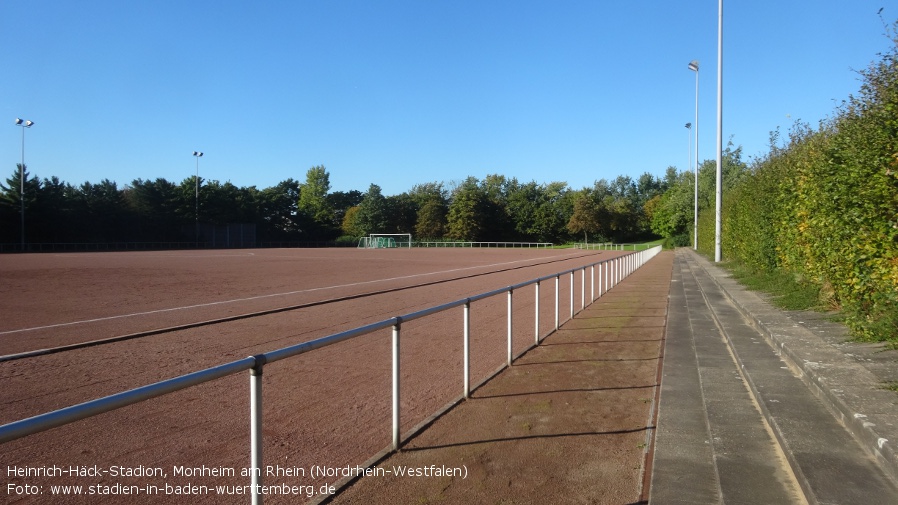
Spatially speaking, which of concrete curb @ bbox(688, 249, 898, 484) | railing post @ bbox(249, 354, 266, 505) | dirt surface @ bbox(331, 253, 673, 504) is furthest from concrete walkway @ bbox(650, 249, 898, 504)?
railing post @ bbox(249, 354, 266, 505)

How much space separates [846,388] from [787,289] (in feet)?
28.5

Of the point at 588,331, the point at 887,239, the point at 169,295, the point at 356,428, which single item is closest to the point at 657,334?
the point at 588,331

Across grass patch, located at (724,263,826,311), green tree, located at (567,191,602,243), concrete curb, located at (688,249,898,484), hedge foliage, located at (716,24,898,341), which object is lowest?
concrete curb, located at (688,249,898,484)

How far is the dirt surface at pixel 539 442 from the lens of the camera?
13.3ft

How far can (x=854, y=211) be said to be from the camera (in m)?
7.27

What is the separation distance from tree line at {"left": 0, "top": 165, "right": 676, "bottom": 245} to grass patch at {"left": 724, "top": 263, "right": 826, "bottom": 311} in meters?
64.1

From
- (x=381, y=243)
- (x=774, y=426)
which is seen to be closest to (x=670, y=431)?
(x=774, y=426)

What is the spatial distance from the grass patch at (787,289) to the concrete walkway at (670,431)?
2805 millimetres

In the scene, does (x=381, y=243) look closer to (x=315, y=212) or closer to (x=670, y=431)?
(x=315, y=212)

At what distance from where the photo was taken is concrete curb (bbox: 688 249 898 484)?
4414mm

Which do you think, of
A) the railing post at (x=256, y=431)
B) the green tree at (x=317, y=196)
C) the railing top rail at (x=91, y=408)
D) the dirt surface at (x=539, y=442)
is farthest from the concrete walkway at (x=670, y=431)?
the green tree at (x=317, y=196)

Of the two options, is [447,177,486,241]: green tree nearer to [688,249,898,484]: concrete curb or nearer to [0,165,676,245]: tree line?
[0,165,676,245]: tree line

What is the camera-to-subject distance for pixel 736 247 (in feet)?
84.7

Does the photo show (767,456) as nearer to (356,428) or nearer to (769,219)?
(356,428)
